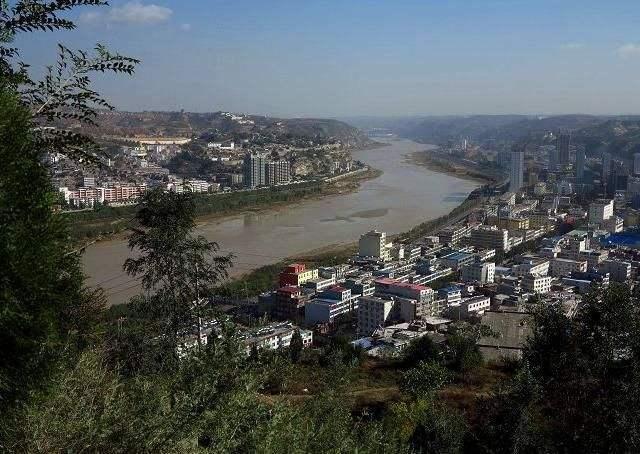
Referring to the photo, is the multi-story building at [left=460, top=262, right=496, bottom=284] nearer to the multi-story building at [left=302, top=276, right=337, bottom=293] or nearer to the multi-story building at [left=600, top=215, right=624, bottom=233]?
the multi-story building at [left=302, top=276, right=337, bottom=293]

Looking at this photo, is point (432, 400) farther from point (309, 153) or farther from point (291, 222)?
point (309, 153)

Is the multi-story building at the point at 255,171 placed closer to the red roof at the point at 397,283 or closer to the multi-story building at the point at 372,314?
the red roof at the point at 397,283

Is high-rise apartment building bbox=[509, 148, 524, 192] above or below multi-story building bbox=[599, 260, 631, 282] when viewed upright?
above

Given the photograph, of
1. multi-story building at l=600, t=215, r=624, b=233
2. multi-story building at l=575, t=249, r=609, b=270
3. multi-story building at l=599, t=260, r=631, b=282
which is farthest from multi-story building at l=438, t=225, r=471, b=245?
multi-story building at l=599, t=260, r=631, b=282

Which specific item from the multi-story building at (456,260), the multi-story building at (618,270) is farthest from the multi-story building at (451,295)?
the multi-story building at (618,270)

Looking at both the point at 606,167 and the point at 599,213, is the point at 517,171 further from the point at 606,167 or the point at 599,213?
the point at 599,213
